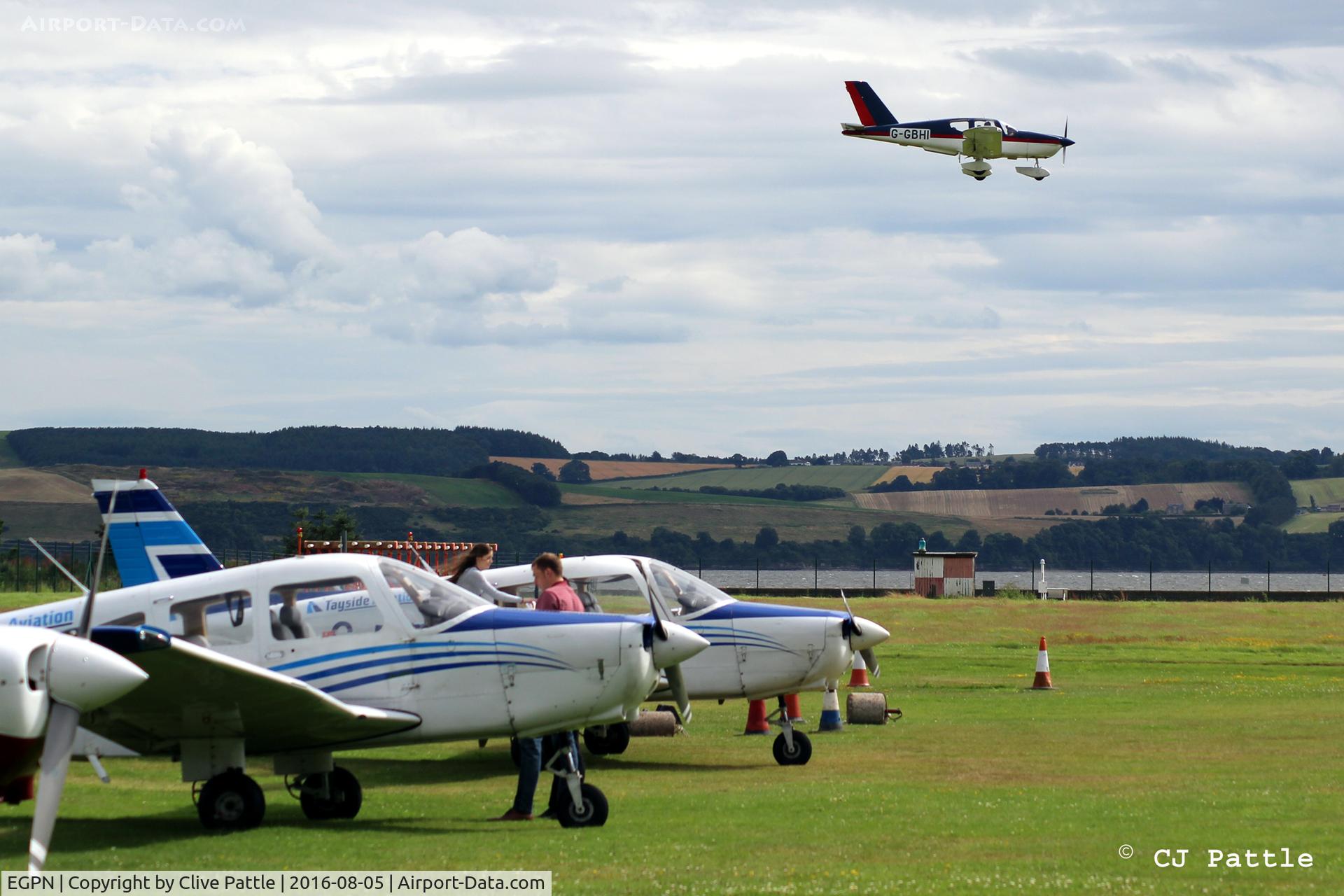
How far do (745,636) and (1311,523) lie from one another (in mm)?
185036

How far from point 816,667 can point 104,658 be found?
908 cm

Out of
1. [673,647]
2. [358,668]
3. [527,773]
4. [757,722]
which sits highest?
[673,647]

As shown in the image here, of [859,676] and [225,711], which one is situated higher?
[225,711]

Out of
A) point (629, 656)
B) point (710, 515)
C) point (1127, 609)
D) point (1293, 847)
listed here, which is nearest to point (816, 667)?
point (629, 656)

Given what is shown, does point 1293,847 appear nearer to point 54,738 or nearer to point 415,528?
point 54,738

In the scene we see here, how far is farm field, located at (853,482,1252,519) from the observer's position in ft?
579

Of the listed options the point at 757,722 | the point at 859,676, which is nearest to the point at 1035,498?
the point at 859,676

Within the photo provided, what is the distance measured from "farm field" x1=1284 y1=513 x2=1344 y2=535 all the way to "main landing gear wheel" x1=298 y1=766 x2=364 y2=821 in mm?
183827

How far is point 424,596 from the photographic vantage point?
39.9 feet

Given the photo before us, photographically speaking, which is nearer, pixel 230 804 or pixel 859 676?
pixel 230 804

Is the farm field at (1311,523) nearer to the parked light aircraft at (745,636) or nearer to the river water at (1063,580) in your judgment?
the river water at (1063,580)

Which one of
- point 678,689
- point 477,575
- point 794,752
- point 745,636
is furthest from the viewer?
point 745,636

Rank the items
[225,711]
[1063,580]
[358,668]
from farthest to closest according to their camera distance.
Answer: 1. [1063,580]
2. [358,668]
3. [225,711]

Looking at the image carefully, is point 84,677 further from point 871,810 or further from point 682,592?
point 682,592
